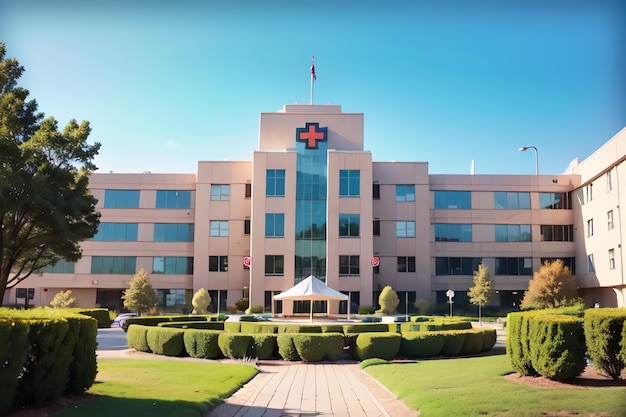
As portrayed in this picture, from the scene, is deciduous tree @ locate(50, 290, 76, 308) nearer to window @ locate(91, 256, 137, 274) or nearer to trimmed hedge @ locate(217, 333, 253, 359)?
window @ locate(91, 256, 137, 274)

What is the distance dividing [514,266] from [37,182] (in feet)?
145

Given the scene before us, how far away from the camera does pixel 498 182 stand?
59.2m

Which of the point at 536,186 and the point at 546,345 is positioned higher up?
the point at 536,186

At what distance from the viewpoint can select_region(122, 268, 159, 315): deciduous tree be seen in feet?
168

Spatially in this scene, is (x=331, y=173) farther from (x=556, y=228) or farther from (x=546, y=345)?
(x=546, y=345)

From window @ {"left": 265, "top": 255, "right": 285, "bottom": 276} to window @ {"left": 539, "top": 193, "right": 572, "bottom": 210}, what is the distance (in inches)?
1038

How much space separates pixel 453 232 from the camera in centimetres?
5925

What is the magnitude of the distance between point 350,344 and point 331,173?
104 feet

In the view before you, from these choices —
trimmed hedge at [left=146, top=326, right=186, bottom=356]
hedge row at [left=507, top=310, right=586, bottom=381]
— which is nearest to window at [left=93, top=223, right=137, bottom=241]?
trimmed hedge at [left=146, top=326, right=186, bottom=356]

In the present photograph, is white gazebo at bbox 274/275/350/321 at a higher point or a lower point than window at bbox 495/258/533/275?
lower

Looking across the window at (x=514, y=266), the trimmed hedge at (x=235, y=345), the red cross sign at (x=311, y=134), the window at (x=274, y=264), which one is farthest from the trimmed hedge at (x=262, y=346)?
the window at (x=514, y=266)

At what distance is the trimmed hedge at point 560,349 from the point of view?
1325cm

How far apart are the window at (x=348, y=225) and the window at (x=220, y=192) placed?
11930 millimetres

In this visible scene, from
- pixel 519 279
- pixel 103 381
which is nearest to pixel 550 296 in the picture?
pixel 519 279
